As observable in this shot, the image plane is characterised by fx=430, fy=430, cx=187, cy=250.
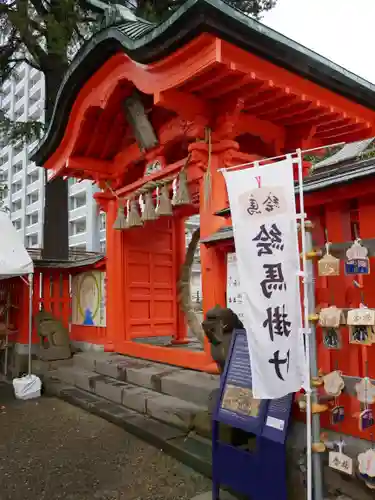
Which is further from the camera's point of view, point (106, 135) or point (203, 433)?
point (106, 135)

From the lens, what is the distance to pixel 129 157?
26.7ft

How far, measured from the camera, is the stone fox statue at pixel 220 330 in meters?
4.25

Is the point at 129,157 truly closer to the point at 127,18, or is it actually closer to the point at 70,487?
the point at 127,18

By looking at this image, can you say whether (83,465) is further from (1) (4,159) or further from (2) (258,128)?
(1) (4,159)

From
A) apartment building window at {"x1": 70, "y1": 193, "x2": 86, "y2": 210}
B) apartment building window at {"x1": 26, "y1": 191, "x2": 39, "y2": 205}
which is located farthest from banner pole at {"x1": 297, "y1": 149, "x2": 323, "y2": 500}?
apartment building window at {"x1": 26, "y1": 191, "x2": 39, "y2": 205}

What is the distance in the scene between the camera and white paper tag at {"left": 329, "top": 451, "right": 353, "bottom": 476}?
2896 millimetres

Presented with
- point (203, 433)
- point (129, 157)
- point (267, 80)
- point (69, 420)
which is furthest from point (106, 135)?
point (203, 433)

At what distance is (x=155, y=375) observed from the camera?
6.07m

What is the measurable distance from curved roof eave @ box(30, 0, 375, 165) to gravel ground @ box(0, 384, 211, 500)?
15.0 ft

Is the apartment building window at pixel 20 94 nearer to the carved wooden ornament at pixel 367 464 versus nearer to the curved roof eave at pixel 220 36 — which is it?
the curved roof eave at pixel 220 36

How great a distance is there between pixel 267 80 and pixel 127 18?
274cm

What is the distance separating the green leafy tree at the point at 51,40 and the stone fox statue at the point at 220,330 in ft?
25.5

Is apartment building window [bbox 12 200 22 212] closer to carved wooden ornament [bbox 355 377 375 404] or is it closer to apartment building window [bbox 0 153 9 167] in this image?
apartment building window [bbox 0 153 9 167]

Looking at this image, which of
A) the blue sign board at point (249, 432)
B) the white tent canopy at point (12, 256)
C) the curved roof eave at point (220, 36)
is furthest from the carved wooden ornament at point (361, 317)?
the white tent canopy at point (12, 256)
